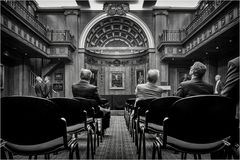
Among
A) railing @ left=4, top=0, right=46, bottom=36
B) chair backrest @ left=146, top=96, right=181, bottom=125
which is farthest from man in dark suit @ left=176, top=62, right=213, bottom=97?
railing @ left=4, top=0, right=46, bottom=36

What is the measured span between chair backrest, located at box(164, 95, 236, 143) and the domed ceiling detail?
1367cm

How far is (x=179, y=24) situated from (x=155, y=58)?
9.16ft

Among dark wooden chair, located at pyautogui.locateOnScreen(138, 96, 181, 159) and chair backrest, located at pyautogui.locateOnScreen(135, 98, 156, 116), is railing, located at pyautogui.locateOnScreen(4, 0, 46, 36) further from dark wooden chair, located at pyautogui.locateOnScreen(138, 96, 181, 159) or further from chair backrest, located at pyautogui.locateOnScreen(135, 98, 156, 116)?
dark wooden chair, located at pyautogui.locateOnScreen(138, 96, 181, 159)

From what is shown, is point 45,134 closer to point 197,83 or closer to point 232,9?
point 197,83

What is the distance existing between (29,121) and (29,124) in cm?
3

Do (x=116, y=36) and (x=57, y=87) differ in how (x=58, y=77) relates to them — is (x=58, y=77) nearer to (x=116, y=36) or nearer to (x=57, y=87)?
(x=57, y=87)

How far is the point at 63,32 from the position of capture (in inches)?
527

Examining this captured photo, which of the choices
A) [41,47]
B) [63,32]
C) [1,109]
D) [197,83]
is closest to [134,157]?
[197,83]

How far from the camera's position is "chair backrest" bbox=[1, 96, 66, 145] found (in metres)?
1.61

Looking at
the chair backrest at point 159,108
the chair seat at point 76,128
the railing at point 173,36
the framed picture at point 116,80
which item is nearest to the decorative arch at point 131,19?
the railing at point 173,36

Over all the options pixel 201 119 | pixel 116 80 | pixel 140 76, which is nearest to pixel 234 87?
pixel 201 119

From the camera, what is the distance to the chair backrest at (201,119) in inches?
63.7

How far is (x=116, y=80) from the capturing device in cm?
1681

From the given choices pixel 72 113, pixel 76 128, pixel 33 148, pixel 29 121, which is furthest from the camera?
pixel 76 128
